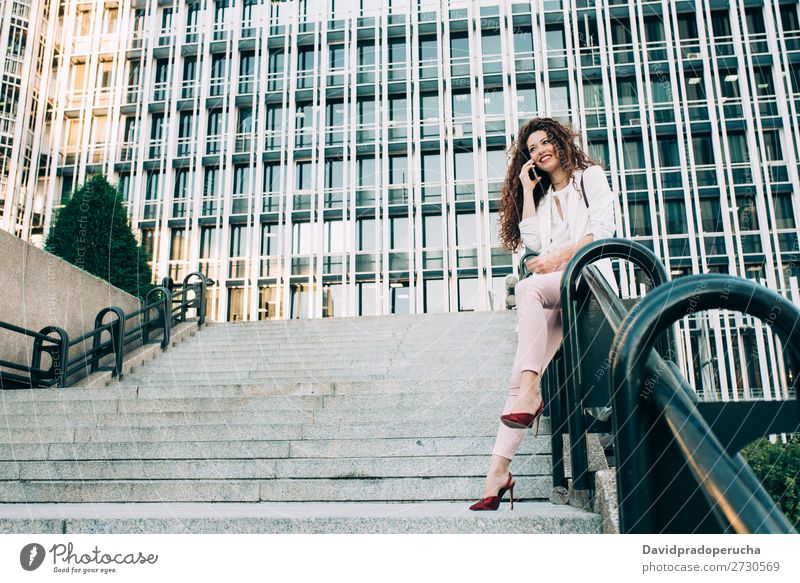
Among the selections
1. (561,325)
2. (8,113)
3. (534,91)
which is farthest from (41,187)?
(561,325)

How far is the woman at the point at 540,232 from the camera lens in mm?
2492

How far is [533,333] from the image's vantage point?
260 centimetres

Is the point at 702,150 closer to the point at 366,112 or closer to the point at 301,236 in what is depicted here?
the point at 366,112

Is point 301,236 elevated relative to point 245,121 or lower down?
lower down

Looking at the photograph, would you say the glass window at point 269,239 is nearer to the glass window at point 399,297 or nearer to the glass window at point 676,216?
the glass window at point 399,297

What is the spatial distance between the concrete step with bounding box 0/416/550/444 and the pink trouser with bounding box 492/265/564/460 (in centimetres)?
111

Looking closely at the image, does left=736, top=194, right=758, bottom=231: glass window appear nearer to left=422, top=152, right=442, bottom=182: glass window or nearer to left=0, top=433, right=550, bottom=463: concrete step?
left=422, top=152, right=442, bottom=182: glass window

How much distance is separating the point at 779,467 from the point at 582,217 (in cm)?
168

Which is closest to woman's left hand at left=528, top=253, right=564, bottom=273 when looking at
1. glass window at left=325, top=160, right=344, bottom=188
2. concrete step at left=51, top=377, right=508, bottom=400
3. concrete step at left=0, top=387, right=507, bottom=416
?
concrete step at left=0, top=387, right=507, bottom=416

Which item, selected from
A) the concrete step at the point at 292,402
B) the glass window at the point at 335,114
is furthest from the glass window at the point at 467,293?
the concrete step at the point at 292,402

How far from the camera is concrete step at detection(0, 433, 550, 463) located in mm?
3494
